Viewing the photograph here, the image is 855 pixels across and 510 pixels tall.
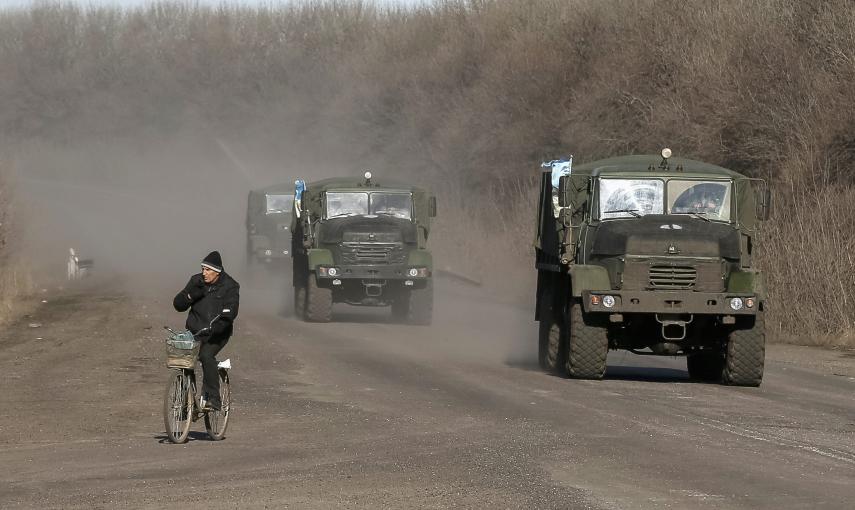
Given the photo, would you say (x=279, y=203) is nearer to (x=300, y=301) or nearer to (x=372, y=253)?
(x=300, y=301)

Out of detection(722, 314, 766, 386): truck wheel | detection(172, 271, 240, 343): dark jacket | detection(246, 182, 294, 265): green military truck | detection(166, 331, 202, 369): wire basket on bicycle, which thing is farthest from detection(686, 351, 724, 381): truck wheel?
detection(246, 182, 294, 265): green military truck

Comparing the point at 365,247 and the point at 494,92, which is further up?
the point at 494,92

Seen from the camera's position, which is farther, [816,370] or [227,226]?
[227,226]

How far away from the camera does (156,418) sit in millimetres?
15984

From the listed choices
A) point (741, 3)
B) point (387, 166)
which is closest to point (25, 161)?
point (387, 166)

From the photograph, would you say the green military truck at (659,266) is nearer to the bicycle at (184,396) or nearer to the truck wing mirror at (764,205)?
the truck wing mirror at (764,205)

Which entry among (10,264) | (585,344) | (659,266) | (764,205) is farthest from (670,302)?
(10,264)

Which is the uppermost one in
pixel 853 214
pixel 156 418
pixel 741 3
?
pixel 741 3

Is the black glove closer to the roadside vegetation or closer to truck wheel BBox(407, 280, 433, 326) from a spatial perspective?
the roadside vegetation

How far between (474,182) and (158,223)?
2554cm

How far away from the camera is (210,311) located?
13852 mm

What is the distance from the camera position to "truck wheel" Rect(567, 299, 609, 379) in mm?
19016

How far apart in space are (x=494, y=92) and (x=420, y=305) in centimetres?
3134

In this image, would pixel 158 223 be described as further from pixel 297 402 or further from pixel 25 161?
pixel 297 402
